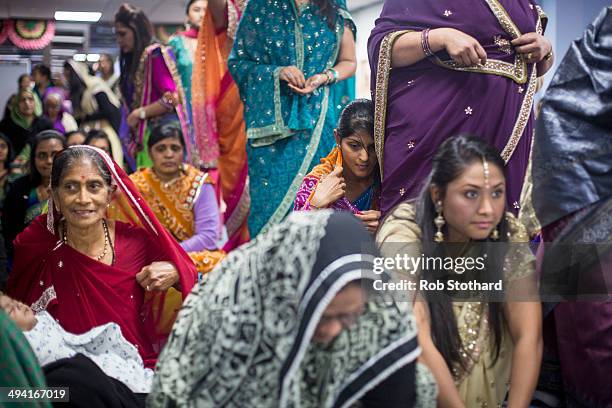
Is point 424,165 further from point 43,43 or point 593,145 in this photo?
point 43,43

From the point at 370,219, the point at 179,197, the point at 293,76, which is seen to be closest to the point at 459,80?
the point at 370,219

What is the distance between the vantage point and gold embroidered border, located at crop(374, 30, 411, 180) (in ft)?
8.92

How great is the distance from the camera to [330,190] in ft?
9.46

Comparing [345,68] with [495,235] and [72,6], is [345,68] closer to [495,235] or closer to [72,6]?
[72,6]

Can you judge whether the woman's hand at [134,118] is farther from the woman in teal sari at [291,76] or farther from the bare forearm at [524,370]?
the bare forearm at [524,370]

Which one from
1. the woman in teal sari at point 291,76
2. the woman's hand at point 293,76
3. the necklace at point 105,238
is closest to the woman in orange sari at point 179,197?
the woman in teal sari at point 291,76

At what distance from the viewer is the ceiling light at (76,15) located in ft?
12.0

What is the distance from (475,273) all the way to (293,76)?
5.06 feet

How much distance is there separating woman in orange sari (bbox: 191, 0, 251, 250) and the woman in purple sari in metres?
1.94

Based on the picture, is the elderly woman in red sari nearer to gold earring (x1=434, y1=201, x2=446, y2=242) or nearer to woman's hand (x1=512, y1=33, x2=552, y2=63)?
gold earring (x1=434, y1=201, x2=446, y2=242)

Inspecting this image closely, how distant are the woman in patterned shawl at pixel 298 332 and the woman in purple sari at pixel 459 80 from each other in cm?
85

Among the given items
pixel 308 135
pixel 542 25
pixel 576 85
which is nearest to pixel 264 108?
pixel 308 135

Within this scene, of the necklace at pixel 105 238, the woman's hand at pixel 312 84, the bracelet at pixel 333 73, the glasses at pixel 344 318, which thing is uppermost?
the bracelet at pixel 333 73

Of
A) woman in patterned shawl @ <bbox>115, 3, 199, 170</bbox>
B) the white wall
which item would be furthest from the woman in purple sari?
woman in patterned shawl @ <bbox>115, 3, 199, 170</bbox>
